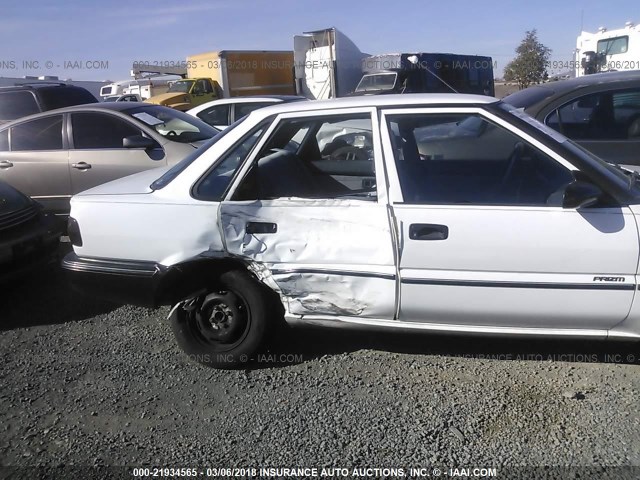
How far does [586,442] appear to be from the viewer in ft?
8.96

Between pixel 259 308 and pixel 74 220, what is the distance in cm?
132

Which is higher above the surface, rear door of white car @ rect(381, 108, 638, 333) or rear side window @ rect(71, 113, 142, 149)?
rear side window @ rect(71, 113, 142, 149)

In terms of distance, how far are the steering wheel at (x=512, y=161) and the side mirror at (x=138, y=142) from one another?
12.8ft

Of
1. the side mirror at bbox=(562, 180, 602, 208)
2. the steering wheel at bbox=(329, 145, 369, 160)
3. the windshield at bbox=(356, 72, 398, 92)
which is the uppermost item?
the windshield at bbox=(356, 72, 398, 92)

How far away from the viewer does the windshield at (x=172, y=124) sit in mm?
6422

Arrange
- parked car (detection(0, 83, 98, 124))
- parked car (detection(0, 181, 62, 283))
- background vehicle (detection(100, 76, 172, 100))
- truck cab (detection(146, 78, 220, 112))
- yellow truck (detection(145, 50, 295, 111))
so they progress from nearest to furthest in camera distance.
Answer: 1. parked car (detection(0, 181, 62, 283))
2. parked car (detection(0, 83, 98, 124))
3. truck cab (detection(146, 78, 220, 112))
4. yellow truck (detection(145, 50, 295, 111))
5. background vehicle (detection(100, 76, 172, 100))

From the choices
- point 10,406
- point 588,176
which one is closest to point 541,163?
point 588,176

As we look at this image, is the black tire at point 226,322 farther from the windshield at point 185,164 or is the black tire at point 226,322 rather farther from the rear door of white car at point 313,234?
the windshield at point 185,164

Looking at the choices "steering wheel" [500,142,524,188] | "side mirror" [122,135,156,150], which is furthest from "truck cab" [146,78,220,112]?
"steering wheel" [500,142,524,188]

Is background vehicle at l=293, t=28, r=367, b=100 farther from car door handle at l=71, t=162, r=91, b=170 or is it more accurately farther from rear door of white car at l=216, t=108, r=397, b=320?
rear door of white car at l=216, t=108, r=397, b=320

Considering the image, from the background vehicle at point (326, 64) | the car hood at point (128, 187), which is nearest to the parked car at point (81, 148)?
the car hood at point (128, 187)

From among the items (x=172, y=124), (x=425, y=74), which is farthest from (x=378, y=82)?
(x=172, y=124)

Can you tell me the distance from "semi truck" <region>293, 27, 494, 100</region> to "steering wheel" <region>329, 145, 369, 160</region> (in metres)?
12.5

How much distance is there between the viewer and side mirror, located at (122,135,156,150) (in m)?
6.03
